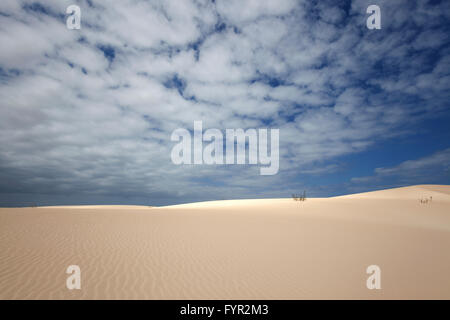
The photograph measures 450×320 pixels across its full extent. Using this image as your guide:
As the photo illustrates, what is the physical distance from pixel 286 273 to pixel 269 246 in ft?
8.55

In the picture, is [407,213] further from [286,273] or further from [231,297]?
[231,297]

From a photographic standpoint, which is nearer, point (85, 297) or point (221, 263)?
point (85, 297)

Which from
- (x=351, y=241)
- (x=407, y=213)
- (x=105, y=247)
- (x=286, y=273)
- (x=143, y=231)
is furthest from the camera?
(x=407, y=213)

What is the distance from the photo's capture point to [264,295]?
492 centimetres

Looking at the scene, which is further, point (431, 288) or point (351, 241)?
point (351, 241)

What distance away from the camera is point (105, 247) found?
7.89 metres

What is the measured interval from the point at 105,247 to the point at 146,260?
2.18 meters

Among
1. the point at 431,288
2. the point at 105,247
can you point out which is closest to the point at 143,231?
the point at 105,247

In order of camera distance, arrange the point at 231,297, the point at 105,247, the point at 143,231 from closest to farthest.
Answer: the point at 231,297 → the point at 105,247 → the point at 143,231

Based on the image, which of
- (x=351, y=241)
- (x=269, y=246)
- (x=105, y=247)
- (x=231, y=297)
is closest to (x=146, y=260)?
Answer: (x=105, y=247)
